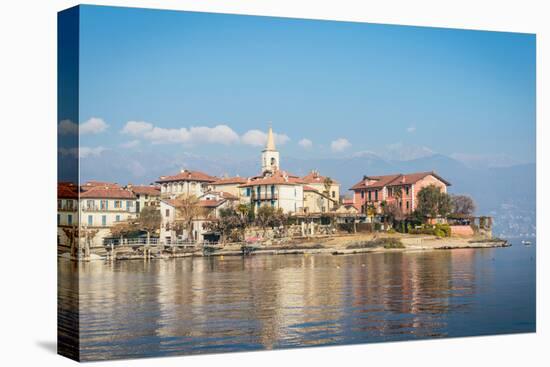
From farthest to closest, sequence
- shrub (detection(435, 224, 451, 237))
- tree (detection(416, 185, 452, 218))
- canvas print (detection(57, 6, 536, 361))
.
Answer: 1. shrub (detection(435, 224, 451, 237))
2. tree (detection(416, 185, 452, 218))
3. canvas print (detection(57, 6, 536, 361))

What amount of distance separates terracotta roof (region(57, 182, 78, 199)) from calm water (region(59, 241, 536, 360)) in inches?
29.5

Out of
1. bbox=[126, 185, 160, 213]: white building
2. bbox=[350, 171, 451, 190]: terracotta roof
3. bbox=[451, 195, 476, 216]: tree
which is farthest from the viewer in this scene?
bbox=[451, 195, 476, 216]: tree

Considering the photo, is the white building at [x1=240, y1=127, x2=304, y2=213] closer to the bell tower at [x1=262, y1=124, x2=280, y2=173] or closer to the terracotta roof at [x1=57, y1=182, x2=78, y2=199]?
the bell tower at [x1=262, y1=124, x2=280, y2=173]

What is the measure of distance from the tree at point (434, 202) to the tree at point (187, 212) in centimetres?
291

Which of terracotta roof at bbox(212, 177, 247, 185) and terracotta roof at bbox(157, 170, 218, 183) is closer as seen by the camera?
terracotta roof at bbox(157, 170, 218, 183)

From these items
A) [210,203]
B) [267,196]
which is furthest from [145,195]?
[267,196]

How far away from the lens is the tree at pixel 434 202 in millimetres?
15359

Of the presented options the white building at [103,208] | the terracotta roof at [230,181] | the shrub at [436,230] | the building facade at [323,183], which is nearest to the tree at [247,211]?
the terracotta roof at [230,181]

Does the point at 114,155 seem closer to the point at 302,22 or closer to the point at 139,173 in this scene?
the point at 139,173

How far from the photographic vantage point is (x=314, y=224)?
15.9 m

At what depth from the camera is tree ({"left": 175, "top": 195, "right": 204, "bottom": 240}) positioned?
14.6 meters

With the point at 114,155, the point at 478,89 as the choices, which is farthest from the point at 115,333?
the point at 478,89

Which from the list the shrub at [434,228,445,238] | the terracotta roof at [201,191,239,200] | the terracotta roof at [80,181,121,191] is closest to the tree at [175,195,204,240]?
the terracotta roof at [201,191,239,200]

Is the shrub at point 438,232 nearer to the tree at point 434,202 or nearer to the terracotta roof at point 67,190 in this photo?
the tree at point 434,202
